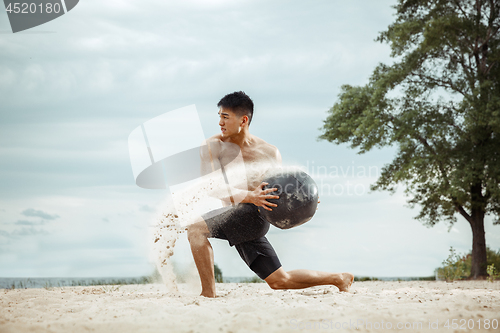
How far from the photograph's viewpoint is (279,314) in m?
3.52

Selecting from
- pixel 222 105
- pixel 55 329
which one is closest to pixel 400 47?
pixel 222 105

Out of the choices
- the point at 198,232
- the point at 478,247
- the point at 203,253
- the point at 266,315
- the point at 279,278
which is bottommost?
the point at 266,315

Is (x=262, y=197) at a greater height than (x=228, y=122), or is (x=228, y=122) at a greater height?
(x=228, y=122)

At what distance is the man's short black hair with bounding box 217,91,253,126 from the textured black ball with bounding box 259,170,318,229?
1.06 meters

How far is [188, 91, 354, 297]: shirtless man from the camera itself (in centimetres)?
490

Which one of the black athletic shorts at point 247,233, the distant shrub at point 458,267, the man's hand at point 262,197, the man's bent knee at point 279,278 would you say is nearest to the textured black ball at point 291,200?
the man's hand at point 262,197

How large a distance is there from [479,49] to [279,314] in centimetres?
1351

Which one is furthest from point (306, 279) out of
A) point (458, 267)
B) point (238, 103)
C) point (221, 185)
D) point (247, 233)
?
point (458, 267)

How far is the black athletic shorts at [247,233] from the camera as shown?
4.92 meters

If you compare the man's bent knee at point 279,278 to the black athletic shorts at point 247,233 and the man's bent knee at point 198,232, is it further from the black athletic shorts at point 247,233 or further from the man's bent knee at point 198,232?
the man's bent knee at point 198,232

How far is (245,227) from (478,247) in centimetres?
1061

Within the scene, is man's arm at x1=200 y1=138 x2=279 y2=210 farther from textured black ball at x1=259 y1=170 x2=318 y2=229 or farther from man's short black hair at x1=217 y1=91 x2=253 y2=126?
man's short black hair at x1=217 y1=91 x2=253 y2=126

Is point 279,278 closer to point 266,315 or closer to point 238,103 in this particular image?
point 266,315

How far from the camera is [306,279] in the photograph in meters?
5.23
